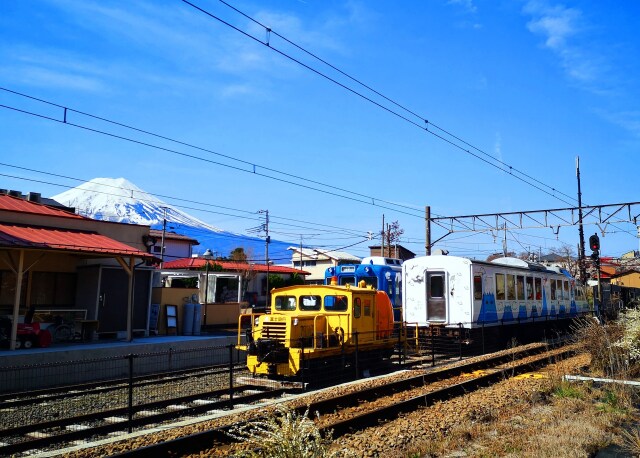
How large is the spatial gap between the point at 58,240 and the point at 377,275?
11.8 metres

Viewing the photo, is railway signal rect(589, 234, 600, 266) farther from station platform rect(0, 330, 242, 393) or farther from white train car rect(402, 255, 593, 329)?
station platform rect(0, 330, 242, 393)

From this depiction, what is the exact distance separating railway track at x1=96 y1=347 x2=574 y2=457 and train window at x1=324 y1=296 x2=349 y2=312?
8.22 feet

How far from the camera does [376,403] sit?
431 inches

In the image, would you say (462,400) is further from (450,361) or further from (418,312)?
(418,312)

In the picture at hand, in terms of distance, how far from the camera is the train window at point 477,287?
1878 centimetres

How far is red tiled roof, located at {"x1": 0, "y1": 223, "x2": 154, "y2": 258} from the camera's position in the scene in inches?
622

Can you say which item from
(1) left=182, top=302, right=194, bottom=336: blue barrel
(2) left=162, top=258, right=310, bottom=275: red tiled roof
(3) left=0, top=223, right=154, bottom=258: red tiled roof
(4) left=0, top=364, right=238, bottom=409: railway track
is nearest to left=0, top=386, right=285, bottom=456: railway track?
(4) left=0, top=364, right=238, bottom=409: railway track

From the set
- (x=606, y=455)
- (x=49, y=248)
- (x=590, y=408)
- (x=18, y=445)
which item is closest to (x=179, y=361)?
(x=49, y=248)

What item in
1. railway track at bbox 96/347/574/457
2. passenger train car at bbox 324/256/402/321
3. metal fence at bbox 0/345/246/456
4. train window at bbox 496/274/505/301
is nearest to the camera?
railway track at bbox 96/347/574/457

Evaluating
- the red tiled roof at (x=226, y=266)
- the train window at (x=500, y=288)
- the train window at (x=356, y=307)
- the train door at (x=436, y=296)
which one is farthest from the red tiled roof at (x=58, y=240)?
the red tiled roof at (x=226, y=266)

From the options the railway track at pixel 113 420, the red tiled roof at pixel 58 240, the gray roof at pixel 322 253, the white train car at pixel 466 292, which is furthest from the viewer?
the gray roof at pixel 322 253

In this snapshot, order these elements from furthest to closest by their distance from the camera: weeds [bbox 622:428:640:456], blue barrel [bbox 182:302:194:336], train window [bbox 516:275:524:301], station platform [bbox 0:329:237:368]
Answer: blue barrel [bbox 182:302:194:336] < train window [bbox 516:275:524:301] < station platform [bbox 0:329:237:368] < weeds [bbox 622:428:640:456]

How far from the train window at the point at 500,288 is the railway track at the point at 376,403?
4.03m

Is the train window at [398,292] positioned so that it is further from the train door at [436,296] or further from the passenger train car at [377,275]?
the train door at [436,296]
